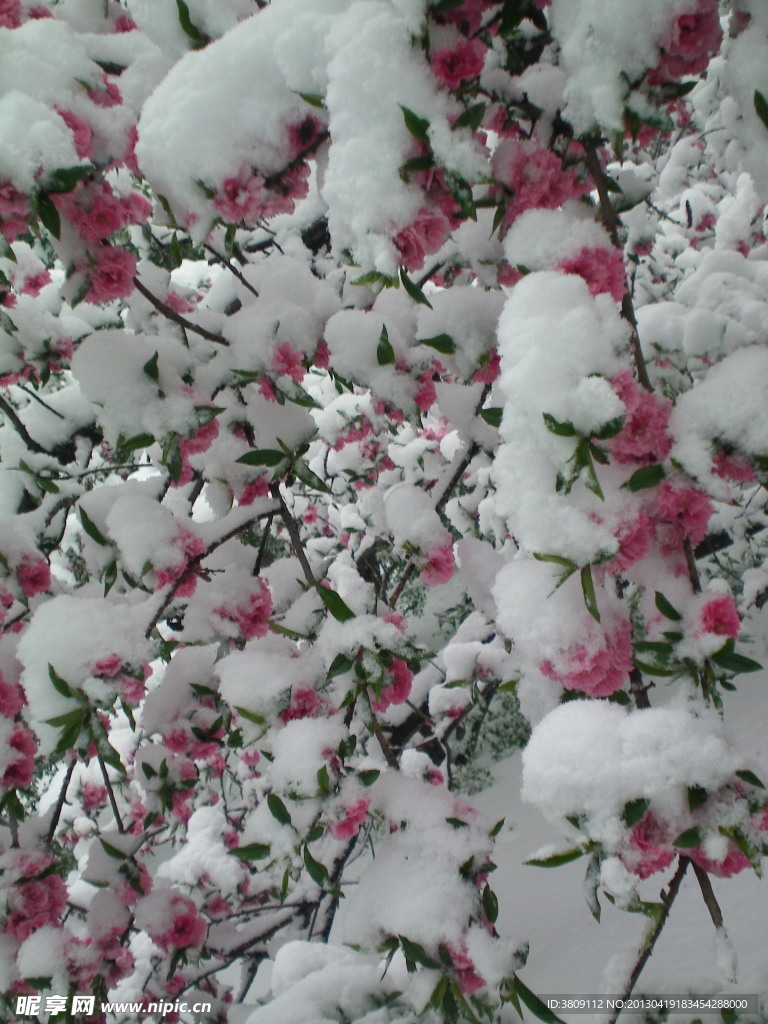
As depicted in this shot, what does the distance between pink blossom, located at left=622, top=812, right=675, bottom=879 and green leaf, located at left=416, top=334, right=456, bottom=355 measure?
624 millimetres

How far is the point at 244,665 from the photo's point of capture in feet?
3.22

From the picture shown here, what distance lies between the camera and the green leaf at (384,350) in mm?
919

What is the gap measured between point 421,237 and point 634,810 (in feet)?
2.03

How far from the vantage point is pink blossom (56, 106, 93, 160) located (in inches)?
30.6

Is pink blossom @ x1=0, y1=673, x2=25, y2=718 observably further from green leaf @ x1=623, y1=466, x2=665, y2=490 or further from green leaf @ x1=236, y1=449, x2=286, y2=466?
green leaf @ x1=623, y1=466, x2=665, y2=490

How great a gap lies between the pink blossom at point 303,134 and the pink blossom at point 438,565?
2.04ft

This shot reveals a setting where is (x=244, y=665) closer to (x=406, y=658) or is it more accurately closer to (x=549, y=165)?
(x=406, y=658)

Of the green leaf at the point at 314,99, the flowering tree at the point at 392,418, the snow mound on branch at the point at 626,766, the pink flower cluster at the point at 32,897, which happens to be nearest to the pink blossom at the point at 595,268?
the flowering tree at the point at 392,418

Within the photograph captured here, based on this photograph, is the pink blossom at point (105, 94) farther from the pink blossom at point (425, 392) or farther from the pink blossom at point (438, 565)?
the pink blossom at point (438, 565)

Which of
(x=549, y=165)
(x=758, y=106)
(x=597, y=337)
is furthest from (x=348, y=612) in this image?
(x=758, y=106)

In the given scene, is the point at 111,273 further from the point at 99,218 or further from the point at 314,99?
the point at 314,99

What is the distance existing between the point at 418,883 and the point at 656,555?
0.57 meters

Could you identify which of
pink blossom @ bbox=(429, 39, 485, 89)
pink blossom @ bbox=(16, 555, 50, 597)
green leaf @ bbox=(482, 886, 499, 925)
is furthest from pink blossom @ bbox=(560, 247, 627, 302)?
pink blossom @ bbox=(16, 555, 50, 597)

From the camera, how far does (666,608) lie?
66 centimetres
